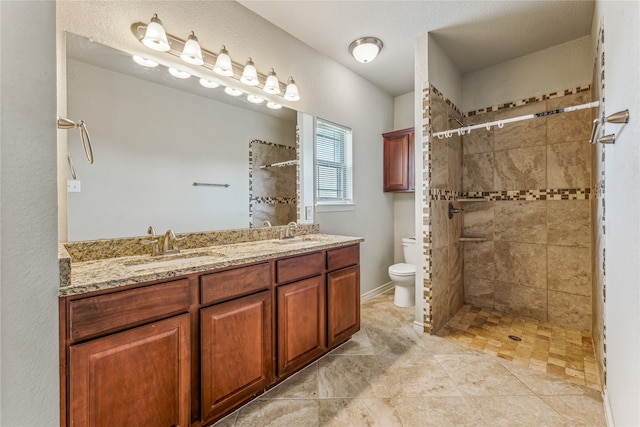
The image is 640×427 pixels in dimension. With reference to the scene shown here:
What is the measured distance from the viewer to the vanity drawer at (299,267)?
173cm

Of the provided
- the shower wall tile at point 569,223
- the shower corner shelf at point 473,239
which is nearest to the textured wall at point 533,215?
the shower wall tile at point 569,223

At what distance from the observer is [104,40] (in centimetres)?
153

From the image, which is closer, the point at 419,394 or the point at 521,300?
the point at 419,394

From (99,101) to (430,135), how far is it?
240cm

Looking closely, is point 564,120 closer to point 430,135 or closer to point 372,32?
point 430,135

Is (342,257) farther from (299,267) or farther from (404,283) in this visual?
(404,283)

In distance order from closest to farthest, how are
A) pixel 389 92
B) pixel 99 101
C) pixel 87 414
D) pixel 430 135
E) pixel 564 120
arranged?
pixel 87 414 < pixel 99 101 < pixel 430 135 < pixel 564 120 < pixel 389 92

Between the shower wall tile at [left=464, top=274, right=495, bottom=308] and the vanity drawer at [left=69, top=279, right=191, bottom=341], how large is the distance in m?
3.09

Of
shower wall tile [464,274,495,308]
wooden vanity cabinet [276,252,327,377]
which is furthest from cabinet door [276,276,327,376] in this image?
shower wall tile [464,274,495,308]

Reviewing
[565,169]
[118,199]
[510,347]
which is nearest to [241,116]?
[118,199]

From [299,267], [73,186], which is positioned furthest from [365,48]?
[73,186]

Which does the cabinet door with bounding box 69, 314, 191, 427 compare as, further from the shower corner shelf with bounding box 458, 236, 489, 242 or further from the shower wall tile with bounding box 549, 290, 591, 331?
the shower wall tile with bounding box 549, 290, 591, 331

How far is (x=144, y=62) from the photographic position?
167 cm

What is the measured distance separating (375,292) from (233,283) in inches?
93.2
